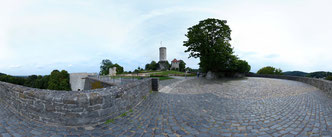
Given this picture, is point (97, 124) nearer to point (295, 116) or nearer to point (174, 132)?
point (174, 132)

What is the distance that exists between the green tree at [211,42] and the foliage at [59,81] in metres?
29.6

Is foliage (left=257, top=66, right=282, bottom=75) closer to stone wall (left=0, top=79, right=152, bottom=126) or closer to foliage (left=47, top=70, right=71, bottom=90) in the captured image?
stone wall (left=0, top=79, right=152, bottom=126)

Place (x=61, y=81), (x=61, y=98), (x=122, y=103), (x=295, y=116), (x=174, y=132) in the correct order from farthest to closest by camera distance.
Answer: (x=61, y=81)
(x=122, y=103)
(x=295, y=116)
(x=61, y=98)
(x=174, y=132)

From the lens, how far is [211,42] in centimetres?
2009

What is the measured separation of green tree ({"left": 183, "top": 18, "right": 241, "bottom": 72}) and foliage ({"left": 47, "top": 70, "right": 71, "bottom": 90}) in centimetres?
2957

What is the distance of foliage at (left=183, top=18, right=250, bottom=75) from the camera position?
62.8ft

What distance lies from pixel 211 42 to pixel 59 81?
35.0 metres

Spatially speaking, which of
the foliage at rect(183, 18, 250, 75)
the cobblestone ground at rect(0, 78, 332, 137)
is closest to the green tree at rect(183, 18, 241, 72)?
the foliage at rect(183, 18, 250, 75)

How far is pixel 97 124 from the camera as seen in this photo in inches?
153

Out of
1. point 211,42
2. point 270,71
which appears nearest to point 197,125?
point 211,42

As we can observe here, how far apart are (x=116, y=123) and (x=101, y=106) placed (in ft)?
2.38

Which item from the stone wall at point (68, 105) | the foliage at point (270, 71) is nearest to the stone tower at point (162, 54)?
the foliage at point (270, 71)

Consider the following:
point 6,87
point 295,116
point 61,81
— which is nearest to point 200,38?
point 295,116

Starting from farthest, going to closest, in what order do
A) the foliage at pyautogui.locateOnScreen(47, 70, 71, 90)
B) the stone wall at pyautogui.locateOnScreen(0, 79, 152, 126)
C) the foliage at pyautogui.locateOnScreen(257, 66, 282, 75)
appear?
the foliage at pyautogui.locateOnScreen(257, 66, 282, 75)
the foliage at pyautogui.locateOnScreen(47, 70, 71, 90)
the stone wall at pyautogui.locateOnScreen(0, 79, 152, 126)
